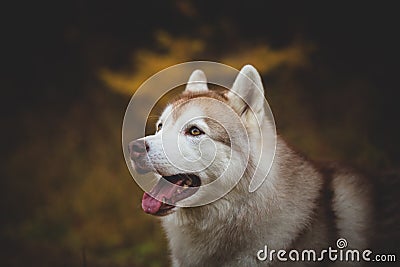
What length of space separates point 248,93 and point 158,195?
82cm

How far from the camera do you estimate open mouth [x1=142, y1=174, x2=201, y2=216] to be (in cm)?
302

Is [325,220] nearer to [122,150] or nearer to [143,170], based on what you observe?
[143,170]

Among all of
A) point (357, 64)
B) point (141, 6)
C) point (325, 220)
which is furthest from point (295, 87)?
point (325, 220)

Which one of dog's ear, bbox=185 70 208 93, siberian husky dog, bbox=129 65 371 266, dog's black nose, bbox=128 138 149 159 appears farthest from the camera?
dog's ear, bbox=185 70 208 93

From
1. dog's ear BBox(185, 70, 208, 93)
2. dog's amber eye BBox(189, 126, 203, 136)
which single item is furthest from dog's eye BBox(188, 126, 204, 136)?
dog's ear BBox(185, 70, 208, 93)

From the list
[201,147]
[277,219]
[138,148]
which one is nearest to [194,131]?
[201,147]

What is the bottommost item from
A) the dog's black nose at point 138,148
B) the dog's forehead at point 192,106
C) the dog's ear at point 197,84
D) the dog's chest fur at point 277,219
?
the dog's chest fur at point 277,219

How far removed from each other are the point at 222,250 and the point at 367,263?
0.93 m

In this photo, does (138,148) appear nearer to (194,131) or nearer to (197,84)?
(194,131)

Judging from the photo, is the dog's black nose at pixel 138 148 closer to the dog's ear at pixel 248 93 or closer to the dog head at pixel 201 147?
the dog head at pixel 201 147

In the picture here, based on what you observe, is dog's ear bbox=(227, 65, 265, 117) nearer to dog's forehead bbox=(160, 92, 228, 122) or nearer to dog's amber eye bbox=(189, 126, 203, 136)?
dog's forehead bbox=(160, 92, 228, 122)

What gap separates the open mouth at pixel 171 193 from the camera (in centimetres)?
302

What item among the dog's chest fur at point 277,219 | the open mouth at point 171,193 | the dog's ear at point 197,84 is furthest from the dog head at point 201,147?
the dog's ear at point 197,84

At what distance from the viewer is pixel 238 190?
3021 millimetres
